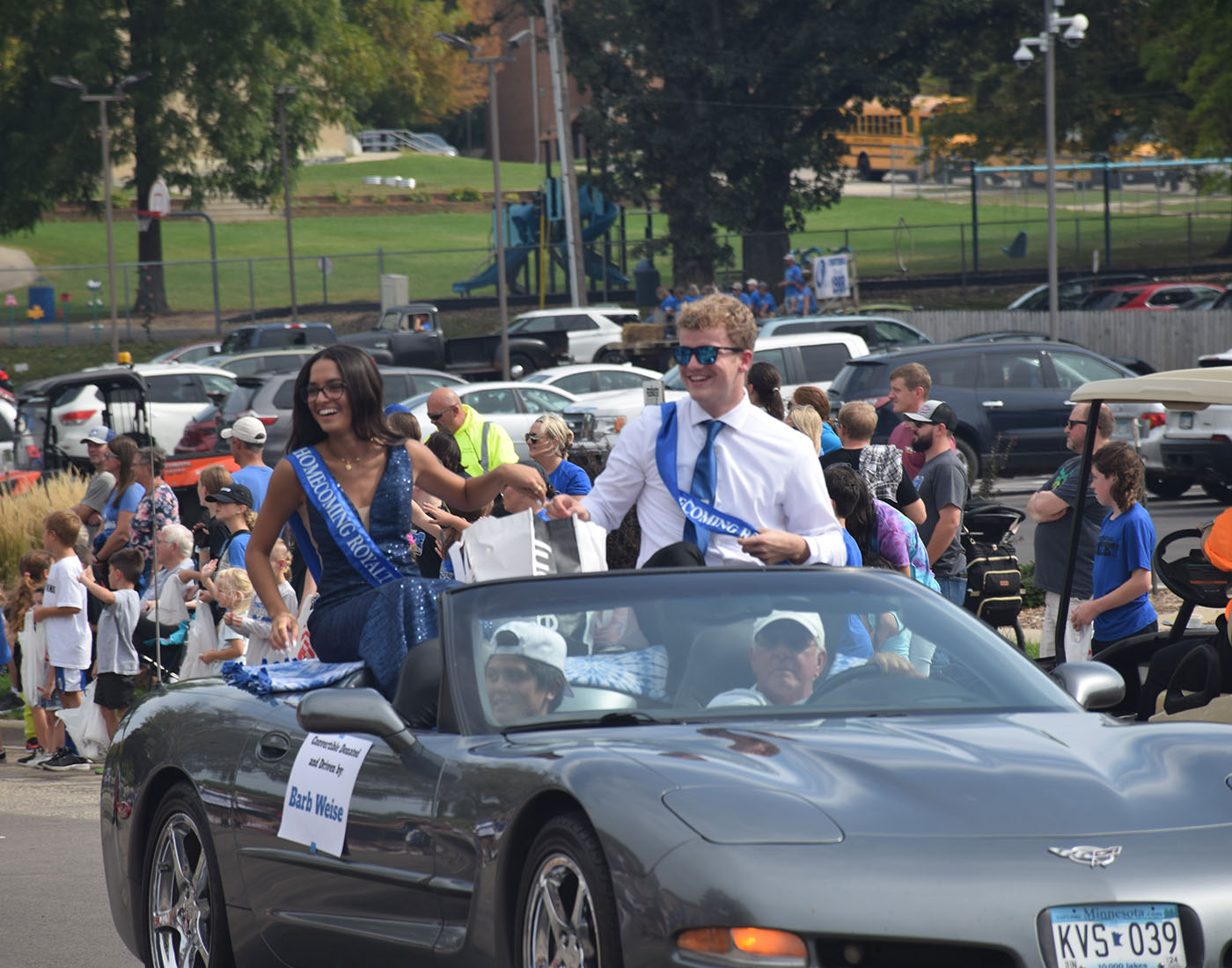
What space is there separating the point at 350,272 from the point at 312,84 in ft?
28.5

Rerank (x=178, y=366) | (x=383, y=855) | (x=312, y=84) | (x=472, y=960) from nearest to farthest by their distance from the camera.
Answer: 1. (x=472, y=960)
2. (x=383, y=855)
3. (x=178, y=366)
4. (x=312, y=84)

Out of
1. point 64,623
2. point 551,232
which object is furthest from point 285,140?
point 64,623

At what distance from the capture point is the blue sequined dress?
523cm

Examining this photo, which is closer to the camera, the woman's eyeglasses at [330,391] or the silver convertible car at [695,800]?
the silver convertible car at [695,800]

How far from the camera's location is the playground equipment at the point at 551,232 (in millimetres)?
57094

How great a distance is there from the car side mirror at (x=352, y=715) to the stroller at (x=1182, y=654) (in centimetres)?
310

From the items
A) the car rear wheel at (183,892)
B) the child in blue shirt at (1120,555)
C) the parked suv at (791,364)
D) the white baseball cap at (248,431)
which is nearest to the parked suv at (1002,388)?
the parked suv at (791,364)

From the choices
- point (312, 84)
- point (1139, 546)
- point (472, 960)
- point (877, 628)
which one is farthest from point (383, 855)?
point (312, 84)

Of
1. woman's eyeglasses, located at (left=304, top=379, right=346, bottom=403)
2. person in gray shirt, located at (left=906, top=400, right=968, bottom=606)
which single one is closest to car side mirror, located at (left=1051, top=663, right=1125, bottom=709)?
woman's eyeglasses, located at (left=304, top=379, right=346, bottom=403)

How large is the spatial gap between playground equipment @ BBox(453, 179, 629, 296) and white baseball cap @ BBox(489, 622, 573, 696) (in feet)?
166

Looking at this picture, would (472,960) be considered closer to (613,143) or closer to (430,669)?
(430,669)

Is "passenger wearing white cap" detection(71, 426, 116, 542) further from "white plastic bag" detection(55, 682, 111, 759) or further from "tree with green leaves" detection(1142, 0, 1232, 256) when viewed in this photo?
"tree with green leaves" detection(1142, 0, 1232, 256)

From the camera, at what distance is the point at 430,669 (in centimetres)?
475

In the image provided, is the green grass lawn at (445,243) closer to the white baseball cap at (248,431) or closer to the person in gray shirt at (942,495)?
the white baseball cap at (248,431)
